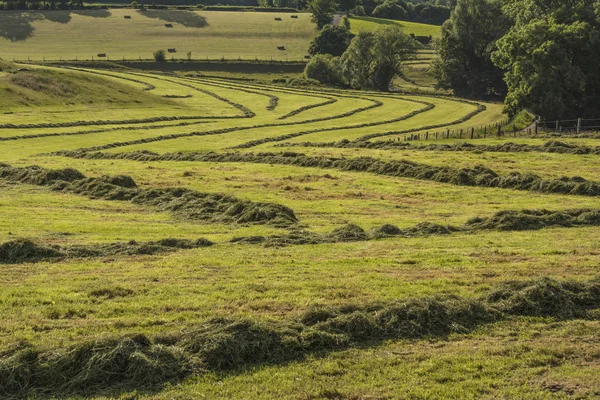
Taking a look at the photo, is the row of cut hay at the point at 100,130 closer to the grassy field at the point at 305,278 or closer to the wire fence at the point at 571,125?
the grassy field at the point at 305,278

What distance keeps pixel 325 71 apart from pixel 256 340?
145599 mm

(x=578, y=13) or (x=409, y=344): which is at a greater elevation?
(x=578, y=13)

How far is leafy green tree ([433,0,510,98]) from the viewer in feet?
443

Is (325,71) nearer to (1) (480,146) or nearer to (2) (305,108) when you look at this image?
(2) (305,108)

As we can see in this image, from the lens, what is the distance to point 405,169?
52.4 meters

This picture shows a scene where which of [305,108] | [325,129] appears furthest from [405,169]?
[305,108]

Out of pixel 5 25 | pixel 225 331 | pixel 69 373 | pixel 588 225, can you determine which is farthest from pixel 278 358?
pixel 5 25

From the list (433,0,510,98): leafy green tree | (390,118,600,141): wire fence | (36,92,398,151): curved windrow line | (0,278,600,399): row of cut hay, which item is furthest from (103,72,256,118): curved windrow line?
(0,278,600,399): row of cut hay

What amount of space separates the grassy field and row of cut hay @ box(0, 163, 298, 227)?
0.46 feet

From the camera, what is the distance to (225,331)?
16.2 metres

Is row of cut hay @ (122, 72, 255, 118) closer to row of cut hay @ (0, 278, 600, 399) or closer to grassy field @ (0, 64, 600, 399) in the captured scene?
grassy field @ (0, 64, 600, 399)

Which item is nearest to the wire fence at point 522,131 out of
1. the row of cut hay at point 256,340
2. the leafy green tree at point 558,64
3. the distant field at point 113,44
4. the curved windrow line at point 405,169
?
the leafy green tree at point 558,64

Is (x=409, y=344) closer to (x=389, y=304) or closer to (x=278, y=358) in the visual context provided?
(x=389, y=304)

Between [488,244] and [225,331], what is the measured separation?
1532 cm
